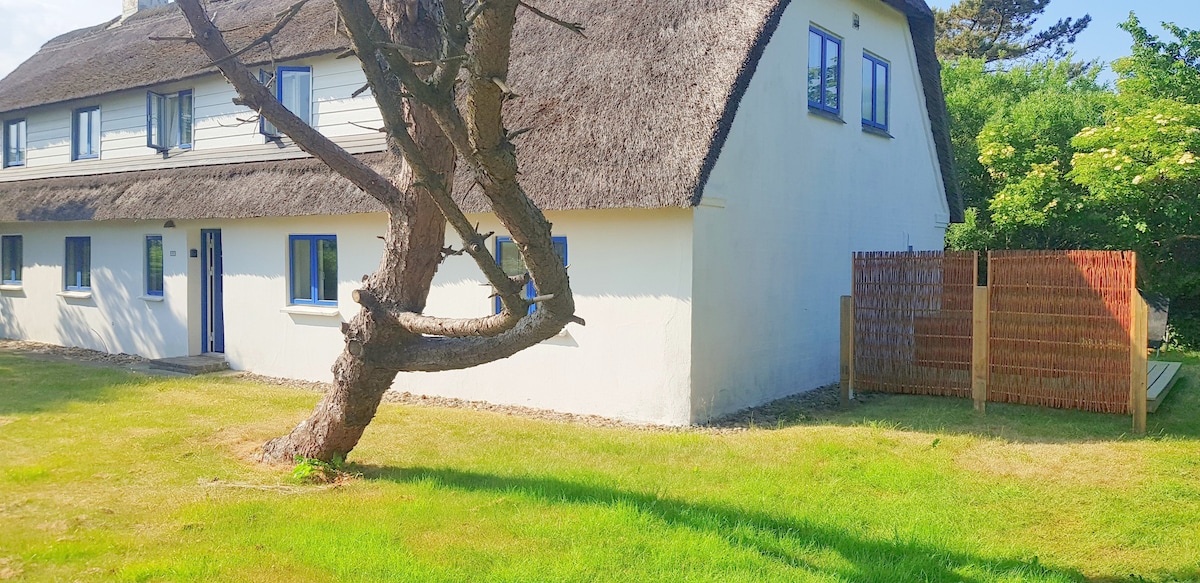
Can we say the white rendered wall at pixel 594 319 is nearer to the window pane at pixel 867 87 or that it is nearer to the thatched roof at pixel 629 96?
the thatched roof at pixel 629 96

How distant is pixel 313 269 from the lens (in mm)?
13125

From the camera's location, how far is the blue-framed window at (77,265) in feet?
55.0

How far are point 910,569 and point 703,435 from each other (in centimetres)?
396

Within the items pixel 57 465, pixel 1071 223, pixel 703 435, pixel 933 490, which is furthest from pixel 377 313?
pixel 1071 223

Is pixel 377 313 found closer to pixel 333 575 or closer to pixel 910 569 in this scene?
pixel 333 575

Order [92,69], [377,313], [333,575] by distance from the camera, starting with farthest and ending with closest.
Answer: [92,69] < [377,313] < [333,575]

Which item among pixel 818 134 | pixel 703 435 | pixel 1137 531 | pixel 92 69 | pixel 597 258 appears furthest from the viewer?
pixel 92 69

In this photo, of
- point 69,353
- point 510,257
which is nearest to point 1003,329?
point 510,257

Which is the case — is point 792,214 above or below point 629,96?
below

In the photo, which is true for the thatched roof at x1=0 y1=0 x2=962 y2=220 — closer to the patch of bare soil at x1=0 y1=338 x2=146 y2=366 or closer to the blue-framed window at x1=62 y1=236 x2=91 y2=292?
the patch of bare soil at x1=0 y1=338 x2=146 y2=366

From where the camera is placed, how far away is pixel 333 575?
5.11m

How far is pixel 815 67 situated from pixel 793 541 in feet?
25.7

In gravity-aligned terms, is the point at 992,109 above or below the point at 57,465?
above

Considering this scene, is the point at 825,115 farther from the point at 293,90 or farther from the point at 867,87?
the point at 293,90
